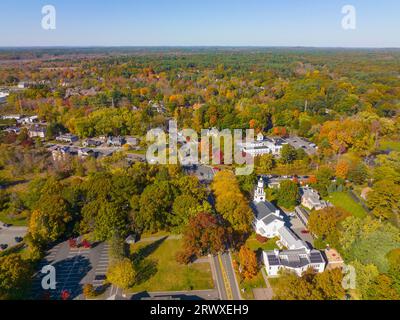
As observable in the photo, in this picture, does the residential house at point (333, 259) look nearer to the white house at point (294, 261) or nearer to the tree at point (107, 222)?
the white house at point (294, 261)

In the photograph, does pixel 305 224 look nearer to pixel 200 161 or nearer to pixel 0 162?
pixel 200 161

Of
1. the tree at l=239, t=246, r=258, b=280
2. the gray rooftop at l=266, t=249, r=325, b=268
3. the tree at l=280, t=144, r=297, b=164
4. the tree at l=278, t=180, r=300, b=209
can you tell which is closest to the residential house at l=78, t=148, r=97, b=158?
the tree at l=280, t=144, r=297, b=164

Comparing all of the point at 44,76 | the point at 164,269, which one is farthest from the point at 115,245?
the point at 44,76

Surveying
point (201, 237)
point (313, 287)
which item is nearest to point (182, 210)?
point (201, 237)

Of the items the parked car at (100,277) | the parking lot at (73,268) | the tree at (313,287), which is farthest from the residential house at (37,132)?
the tree at (313,287)

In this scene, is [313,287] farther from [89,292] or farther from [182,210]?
[89,292]

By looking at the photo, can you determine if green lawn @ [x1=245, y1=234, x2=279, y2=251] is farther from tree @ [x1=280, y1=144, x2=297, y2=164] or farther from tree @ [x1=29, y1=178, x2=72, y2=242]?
tree @ [x1=280, y1=144, x2=297, y2=164]
